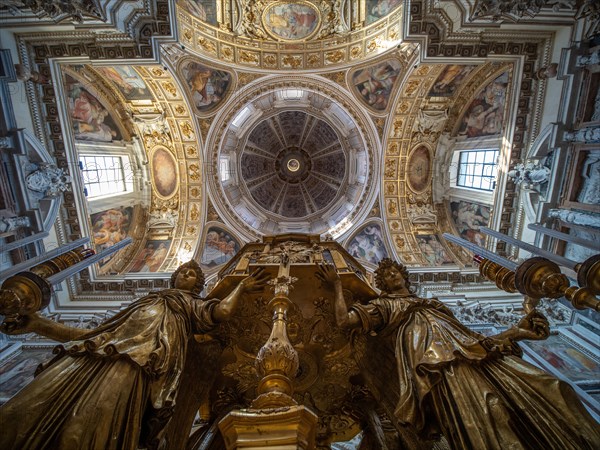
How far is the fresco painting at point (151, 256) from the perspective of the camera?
1702cm

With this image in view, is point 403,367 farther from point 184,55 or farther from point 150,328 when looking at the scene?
point 184,55

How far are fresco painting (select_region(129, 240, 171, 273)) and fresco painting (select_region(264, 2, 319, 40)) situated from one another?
13.0 meters

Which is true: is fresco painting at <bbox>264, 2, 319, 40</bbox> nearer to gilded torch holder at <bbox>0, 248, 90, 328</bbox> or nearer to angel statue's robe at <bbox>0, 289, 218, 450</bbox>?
angel statue's robe at <bbox>0, 289, 218, 450</bbox>

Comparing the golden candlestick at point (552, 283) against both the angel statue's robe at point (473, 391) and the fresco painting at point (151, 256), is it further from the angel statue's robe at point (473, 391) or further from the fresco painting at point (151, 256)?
the fresco painting at point (151, 256)

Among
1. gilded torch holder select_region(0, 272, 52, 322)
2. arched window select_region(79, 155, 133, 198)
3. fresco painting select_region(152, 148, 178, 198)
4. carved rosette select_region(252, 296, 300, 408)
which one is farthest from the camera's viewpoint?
fresco painting select_region(152, 148, 178, 198)

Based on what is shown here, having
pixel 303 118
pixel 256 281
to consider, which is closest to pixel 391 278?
pixel 256 281

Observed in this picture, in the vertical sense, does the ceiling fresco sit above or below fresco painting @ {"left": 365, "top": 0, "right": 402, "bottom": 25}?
below

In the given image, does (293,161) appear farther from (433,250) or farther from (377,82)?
(433,250)

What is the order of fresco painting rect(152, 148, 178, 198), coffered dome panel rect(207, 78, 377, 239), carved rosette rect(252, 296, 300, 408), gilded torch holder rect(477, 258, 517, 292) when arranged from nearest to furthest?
carved rosette rect(252, 296, 300, 408), gilded torch holder rect(477, 258, 517, 292), fresco painting rect(152, 148, 178, 198), coffered dome panel rect(207, 78, 377, 239)

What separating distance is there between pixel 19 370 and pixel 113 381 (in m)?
9.17

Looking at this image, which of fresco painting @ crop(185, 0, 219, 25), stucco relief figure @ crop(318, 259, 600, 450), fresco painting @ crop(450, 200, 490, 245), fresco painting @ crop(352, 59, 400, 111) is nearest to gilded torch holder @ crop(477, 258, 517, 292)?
stucco relief figure @ crop(318, 259, 600, 450)

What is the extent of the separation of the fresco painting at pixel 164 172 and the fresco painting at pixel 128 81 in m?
3.02

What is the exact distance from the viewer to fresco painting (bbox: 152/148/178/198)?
61.2 ft

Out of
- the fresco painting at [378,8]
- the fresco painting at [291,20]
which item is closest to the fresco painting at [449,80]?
the fresco painting at [378,8]
